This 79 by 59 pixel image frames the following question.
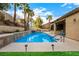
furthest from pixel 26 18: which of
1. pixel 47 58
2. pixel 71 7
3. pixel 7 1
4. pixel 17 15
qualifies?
pixel 47 58

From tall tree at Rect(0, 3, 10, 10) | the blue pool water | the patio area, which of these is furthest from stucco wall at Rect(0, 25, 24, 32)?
tall tree at Rect(0, 3, 10, 10)

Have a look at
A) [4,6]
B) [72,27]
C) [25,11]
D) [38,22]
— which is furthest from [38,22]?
[4,6]

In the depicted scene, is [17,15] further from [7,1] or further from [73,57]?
[73,57]

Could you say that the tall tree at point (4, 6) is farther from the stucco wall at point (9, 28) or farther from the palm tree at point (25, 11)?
the stucco wall at point (9, 28)

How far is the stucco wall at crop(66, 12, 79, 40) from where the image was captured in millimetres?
10244

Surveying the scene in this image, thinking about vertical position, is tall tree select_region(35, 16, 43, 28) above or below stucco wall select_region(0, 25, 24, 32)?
above

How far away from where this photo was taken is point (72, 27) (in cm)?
1064

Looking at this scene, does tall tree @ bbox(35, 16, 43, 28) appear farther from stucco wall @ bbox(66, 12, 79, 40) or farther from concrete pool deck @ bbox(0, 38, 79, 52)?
stucco wall @ bbox(66, 12, 79, 40)

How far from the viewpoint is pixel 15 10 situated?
10023mm

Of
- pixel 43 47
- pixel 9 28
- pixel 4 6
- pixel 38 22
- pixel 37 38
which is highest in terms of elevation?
pixel 4 6

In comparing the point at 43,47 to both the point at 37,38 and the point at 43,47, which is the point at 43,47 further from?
the point at 37,38

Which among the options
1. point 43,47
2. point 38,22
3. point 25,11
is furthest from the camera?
point 38,22

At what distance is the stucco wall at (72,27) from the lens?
10244 mm

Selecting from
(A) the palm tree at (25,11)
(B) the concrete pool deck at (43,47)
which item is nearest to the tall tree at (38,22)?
(A) the palm tree at (25,11)
